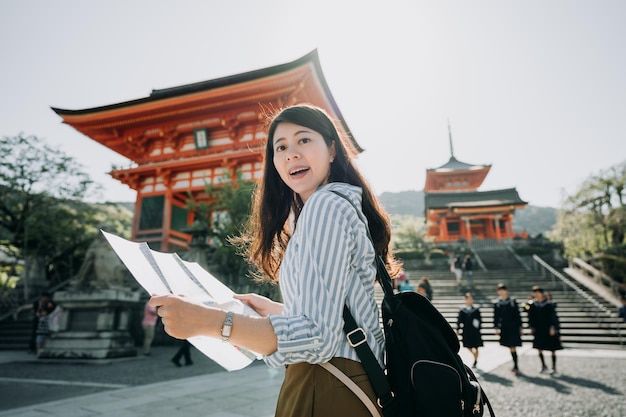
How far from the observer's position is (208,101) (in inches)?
553

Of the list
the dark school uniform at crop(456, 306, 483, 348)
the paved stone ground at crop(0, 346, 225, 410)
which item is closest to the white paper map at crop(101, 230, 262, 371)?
the paved stone ground at crop(0, 346, 225, 410)

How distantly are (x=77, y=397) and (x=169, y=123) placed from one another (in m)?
12.9

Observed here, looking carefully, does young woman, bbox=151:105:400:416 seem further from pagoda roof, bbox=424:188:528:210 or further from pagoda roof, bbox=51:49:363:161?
pagoda roof, bbox=424:188:528:210

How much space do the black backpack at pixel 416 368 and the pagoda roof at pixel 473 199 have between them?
28653 mm

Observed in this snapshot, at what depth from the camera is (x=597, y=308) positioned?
438 inches

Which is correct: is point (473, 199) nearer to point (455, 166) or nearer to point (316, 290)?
point (455, 166)

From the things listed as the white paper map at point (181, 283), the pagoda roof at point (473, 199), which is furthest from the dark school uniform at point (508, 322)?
the pagoda roof at point (473, 199)

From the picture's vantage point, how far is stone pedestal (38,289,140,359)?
7.48m

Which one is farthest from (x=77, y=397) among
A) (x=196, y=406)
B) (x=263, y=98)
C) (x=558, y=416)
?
(x=263, y=98)

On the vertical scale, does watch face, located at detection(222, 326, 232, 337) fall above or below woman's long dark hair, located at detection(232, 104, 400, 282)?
below

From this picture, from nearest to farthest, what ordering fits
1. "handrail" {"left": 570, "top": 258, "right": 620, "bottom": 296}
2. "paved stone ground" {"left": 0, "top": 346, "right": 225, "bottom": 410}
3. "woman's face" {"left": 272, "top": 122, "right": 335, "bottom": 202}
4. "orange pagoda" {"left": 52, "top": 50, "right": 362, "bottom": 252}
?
1. "woman's face" {"left": 272, "top": 122, "right": 335, "bottom": 202}
2. "paved stone ground" {"left": 0, "top": 346, "right": 225, "bottom": 410}
3. "handrail" {"left": 570, "top": 258, "right": 620, "bottom": 296}
4. "orange pagoda" {"left": 52, "top": 50, "right": 362, "bottom": 252}

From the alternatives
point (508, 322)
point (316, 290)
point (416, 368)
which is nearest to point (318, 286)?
point (316, 290)

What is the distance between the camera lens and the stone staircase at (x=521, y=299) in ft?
31.3

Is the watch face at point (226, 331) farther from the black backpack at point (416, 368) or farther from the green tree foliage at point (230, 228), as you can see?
the green tree foliage at point (230, 228)
